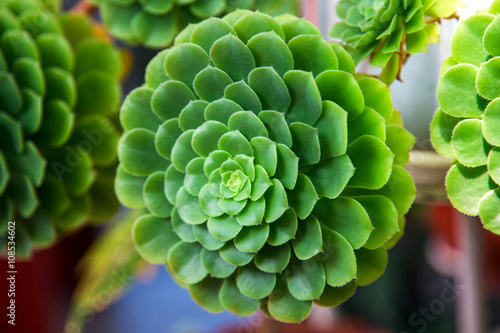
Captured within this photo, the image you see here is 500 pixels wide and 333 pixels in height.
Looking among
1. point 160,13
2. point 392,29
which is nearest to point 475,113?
point 392,29

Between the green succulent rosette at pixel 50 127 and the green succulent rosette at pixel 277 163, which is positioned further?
the green succulent rosette at pixel 50 127

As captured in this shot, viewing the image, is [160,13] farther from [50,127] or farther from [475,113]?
[475,113]

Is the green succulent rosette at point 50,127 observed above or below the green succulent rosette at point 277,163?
below

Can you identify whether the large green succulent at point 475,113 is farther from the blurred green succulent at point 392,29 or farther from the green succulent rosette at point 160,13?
the green succulent rosette at point 160,13

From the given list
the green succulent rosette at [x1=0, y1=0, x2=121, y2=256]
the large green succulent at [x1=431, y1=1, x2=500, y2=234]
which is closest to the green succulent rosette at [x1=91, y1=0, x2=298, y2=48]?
the green succulent rosette at [x1=0, y1=0, x2=121, y2=256]

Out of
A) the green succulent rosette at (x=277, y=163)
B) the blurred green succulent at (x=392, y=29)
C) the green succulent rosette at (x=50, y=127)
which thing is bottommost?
the green succulent rosette at (x=50, y=127)

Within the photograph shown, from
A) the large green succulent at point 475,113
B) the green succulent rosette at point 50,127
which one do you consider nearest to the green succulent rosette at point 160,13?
the green succulent rosette at point 50,127

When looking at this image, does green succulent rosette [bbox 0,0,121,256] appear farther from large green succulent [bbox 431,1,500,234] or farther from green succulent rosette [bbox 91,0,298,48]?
large green succulent [bbox 431,1,500,234]
